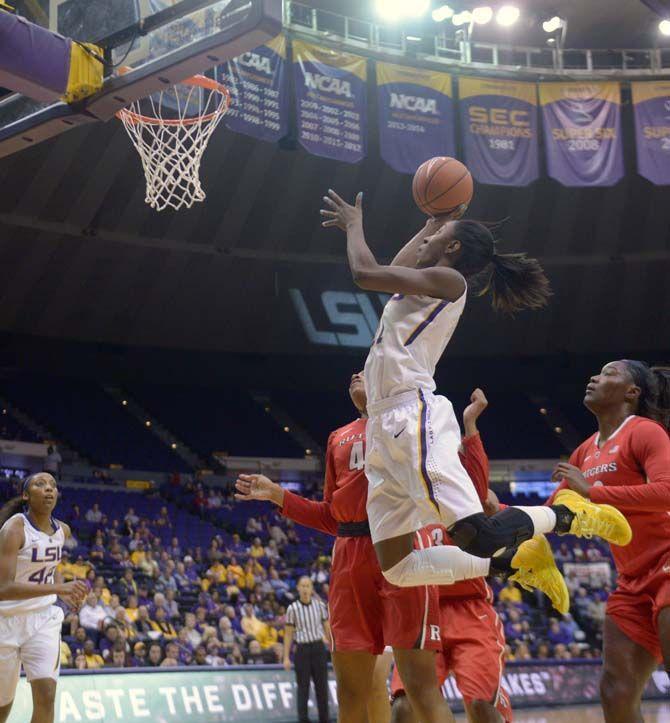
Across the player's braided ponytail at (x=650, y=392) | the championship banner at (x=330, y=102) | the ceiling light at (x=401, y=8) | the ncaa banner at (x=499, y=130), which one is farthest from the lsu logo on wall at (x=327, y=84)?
the player's braided ponytail at (x=650, y=392)

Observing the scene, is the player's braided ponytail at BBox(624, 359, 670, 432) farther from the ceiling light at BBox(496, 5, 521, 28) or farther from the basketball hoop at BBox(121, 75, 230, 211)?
the ceiling light at BBox(496, 5, 521, 28)

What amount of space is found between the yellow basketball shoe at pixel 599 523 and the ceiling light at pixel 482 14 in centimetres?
1727

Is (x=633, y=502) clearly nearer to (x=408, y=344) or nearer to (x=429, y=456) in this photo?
(x=429, y=456)

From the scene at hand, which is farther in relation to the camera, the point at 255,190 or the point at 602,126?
the point at 255,190

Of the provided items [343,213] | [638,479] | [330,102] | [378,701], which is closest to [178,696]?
[378,701]

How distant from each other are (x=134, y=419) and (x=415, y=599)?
2159cm

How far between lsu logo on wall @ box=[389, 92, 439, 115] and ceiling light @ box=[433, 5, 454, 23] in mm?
3069

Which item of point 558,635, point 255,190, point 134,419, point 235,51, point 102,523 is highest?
point 255,190

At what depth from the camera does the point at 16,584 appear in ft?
20.2

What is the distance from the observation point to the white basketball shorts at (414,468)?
3918 mm

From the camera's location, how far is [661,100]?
1861 centimetres

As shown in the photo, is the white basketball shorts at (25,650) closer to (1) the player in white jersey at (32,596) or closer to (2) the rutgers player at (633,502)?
(1) the player in white jersey at (32,596)

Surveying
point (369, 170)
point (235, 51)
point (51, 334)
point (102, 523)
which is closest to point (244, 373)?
point (51, 334)

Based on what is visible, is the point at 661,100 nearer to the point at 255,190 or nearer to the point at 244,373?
the point at 255,190
